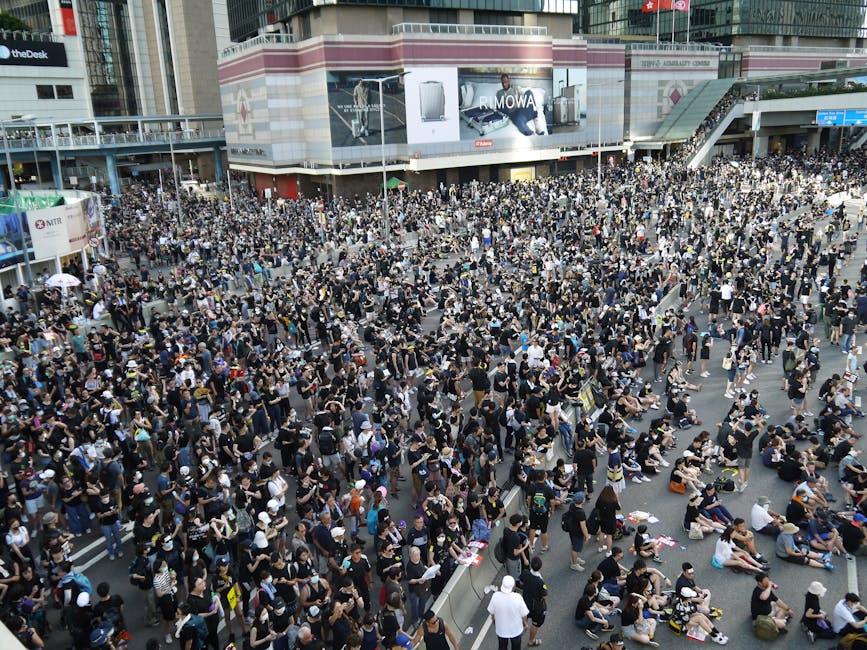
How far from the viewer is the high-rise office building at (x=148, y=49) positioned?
295 ft

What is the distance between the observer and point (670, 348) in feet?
58.7

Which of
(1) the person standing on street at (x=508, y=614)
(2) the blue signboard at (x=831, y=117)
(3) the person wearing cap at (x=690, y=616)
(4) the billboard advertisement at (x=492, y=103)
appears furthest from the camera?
(4) the billboard advertisement at (x=492, y=103)

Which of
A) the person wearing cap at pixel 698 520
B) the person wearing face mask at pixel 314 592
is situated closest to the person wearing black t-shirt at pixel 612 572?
the person wearing cap at pixel 698 520

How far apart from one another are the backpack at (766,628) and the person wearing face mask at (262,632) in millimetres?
6091

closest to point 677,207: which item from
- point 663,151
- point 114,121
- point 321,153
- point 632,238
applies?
point 632,238

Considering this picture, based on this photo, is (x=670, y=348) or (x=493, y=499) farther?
(x=670, y=348)

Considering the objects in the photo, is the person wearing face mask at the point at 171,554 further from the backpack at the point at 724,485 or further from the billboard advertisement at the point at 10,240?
the billboard advertisement at the point at 10,240

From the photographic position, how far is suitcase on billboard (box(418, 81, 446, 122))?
51.9m

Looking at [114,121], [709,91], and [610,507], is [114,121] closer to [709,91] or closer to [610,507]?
[709,91]

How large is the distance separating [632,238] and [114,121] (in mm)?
53623

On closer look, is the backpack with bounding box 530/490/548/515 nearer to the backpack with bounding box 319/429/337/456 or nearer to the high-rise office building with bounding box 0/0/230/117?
the backpack with bounding box 319/429/337/456

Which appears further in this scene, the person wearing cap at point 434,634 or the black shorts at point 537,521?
the black shorts at point 537,521

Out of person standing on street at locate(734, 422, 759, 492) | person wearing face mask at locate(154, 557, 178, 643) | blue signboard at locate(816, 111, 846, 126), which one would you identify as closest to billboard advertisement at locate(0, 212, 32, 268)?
person wearing face mask at locate(154, 557, 178, 643)

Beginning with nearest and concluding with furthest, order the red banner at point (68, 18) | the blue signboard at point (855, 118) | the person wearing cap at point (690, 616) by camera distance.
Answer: the person wearing cap at point (690, 616), the blue signboard at point (855, 118), the red banner at point (68, 18)
